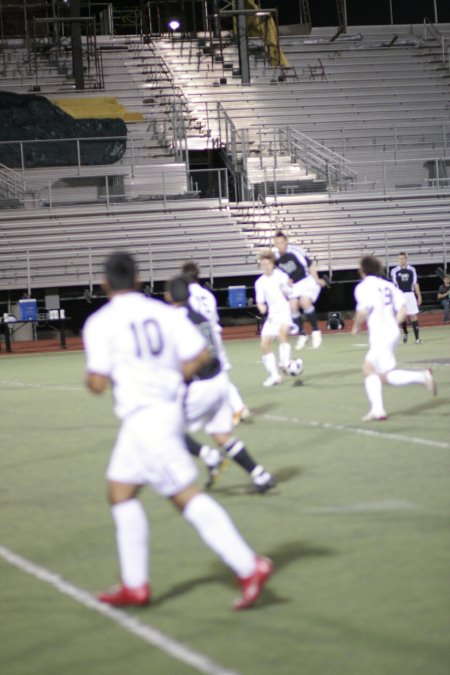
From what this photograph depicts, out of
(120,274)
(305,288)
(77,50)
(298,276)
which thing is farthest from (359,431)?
(77,50)

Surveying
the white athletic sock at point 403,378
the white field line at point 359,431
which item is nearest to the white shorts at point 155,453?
the white field line at point 359,431

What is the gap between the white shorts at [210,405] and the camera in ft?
29.1

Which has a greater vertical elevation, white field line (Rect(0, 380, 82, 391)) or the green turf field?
the green turf field

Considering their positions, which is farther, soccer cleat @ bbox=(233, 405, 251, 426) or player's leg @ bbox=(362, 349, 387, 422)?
player's leg @ bbox=(362, 349, 387, 422)

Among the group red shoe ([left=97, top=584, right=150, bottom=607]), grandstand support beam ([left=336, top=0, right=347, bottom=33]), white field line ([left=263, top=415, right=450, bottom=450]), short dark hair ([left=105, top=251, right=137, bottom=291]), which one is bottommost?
white field line ([left=263, top=415, right=450, bottom=450])

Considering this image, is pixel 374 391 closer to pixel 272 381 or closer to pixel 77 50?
pixel 272 381

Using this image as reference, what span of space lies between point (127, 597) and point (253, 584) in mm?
691

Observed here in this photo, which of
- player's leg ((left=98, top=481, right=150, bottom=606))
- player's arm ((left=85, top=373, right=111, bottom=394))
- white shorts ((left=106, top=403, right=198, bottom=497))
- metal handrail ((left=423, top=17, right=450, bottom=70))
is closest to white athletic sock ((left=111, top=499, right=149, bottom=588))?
player's leg ((left=98, top=481, right=150, bottom=606))

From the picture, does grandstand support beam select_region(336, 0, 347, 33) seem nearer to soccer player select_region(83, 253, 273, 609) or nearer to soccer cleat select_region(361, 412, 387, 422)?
soccer cleat select_region(361, 412, 387, 422)

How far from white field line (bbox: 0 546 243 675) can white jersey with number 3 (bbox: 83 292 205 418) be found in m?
1.07

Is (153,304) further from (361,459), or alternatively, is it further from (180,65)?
(180,65)

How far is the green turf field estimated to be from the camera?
537 cm

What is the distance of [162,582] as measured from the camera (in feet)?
21.8

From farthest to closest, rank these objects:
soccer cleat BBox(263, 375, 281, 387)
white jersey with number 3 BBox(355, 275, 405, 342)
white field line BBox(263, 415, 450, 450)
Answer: soccer cleat BBox(263, 375, 281, 387) < white jersey with number 3 BBox(355, 275, 405, 342) < white field line BBox(263, 415, 450, 450)
